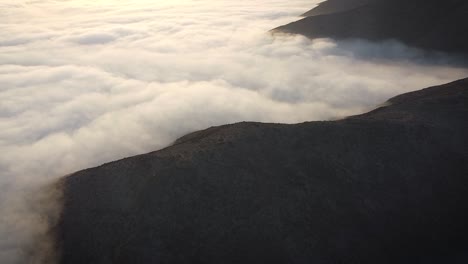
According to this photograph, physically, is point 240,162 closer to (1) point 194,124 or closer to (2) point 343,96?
(1) point 194,124

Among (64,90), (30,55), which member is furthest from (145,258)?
(30,55)

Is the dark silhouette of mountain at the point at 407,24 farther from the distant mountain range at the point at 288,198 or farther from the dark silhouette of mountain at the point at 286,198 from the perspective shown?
the dark silhouette of mountain at the point at 286,198

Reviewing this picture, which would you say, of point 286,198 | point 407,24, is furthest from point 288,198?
point 407,24

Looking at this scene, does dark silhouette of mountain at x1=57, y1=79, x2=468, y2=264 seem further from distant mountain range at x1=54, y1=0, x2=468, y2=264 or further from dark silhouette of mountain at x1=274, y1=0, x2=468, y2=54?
dark silhouette of mountain at x1=274, y1=0, x2=468, y2=54

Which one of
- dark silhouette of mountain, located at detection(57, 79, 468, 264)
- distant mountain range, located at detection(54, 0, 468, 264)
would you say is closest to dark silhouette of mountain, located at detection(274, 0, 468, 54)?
distant mountain range, located at detection(54, 0, 468, 264)

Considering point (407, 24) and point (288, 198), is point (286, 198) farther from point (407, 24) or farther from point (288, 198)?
point (407, 24)

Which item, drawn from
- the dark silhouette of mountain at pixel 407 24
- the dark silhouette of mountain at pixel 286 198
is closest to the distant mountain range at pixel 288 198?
the dark silhouette of mountain at pixel 286 198
